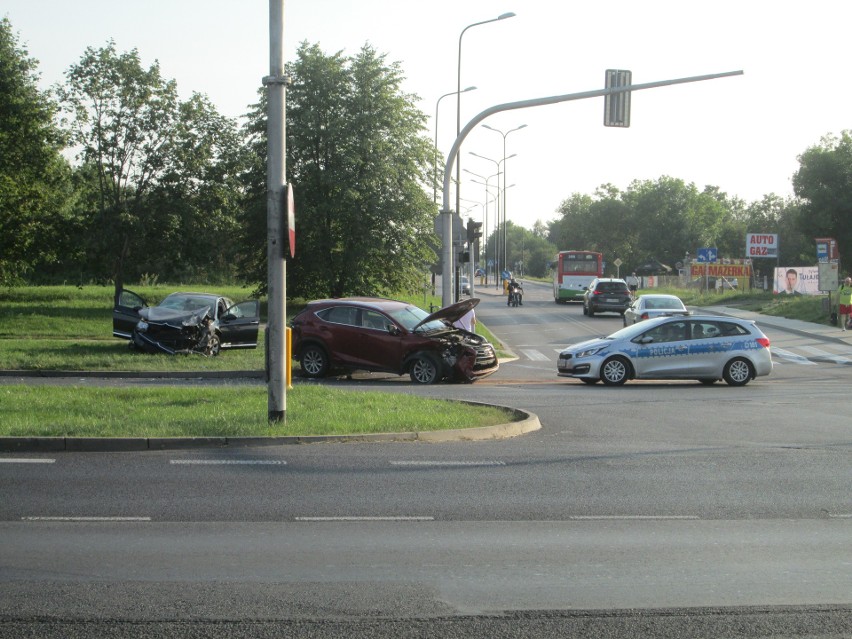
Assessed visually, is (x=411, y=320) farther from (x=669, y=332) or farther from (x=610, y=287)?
(x=610, y=287)

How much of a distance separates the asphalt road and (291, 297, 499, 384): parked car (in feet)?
26.4

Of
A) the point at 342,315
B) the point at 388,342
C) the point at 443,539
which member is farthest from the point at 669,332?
the point at 443,539

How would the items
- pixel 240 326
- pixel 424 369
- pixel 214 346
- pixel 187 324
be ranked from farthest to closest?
pixel 240 326 < pixel 214 346 < pixel 187 324 < pixel 424 369

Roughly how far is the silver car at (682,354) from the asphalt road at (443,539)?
8.25m

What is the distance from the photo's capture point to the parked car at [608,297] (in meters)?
48.7

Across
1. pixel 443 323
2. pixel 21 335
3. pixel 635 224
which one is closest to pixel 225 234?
pixel 21 335

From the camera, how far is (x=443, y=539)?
729cm

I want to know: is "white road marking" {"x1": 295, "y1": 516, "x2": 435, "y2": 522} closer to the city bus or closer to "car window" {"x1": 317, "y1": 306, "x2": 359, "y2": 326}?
"car window" {"x1": 317, "y1": 306, "x2": 359, "y2": 326}

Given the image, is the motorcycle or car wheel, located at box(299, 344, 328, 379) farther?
the motorcycle

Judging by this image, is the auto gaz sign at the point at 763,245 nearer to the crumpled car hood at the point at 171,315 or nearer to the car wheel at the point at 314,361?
the crumpled car hood at the point at 171,315

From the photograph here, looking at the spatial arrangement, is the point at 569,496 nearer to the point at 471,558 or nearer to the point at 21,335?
the point at 471,558

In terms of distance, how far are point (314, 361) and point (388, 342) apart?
1.77 metres

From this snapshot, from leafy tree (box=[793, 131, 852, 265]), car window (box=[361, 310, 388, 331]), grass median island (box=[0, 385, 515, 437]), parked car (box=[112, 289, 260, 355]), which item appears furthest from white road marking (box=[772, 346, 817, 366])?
leafy tree (box=[793, 131, 852, 265])

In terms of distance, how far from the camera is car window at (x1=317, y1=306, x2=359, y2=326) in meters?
21.7
